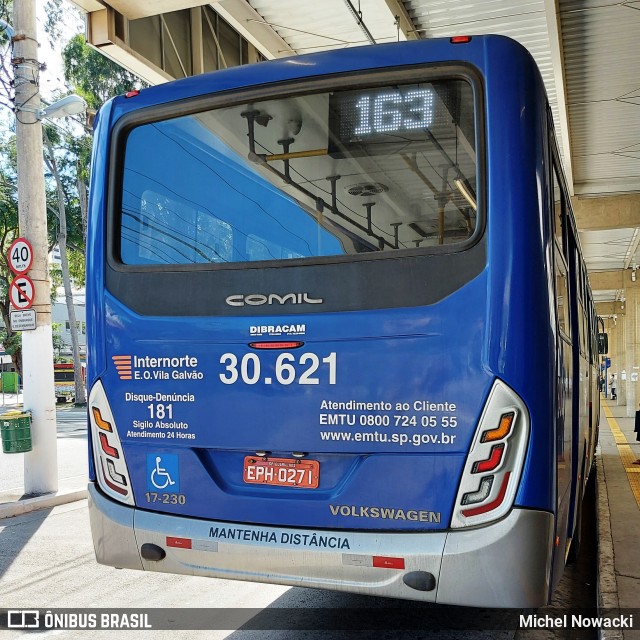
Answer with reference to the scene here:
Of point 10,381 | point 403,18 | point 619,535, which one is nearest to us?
point 619,535

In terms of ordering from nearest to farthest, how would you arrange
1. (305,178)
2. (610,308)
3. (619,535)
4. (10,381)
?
(305,178) → (619,535) → (10,381) → (610,308)

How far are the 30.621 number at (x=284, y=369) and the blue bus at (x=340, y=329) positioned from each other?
11 millimetres

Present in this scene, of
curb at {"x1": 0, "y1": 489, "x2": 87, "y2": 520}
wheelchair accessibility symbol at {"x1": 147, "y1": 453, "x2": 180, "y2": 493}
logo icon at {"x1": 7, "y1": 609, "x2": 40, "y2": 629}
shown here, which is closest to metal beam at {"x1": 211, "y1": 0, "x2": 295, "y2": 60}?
curb at {"x1": 0, "y1": 489, "x2": 87, "y2": 520}

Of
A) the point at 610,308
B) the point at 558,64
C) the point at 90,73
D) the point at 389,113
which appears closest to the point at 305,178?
the point at 389,113

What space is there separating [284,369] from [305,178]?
1041 mm

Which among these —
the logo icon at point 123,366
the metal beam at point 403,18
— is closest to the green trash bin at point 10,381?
the metal beam at point 403,18

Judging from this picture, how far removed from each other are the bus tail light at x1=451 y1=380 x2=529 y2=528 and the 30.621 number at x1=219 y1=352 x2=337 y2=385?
784mm

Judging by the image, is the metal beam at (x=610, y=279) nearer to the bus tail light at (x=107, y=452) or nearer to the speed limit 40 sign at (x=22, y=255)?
the speed limit 40 sign at (x=22, y=255)

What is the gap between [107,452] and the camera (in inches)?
174

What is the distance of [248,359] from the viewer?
13.3 feet

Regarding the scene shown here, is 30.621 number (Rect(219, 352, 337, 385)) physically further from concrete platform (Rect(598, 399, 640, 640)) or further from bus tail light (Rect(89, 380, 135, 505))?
concrete platform (Rect(598, 399, 640, 640))

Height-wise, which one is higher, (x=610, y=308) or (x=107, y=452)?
(x=610, y=308)

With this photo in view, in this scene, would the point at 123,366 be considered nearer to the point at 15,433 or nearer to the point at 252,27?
the point at 15,433

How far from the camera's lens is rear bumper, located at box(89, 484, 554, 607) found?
3512 mm
